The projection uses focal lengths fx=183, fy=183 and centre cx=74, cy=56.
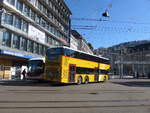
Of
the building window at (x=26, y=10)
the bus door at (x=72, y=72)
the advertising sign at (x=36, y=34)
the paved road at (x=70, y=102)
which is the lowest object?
the paved road at (x=70, y=102)

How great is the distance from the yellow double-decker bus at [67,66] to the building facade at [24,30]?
968 cm

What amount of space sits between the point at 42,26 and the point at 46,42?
489cm

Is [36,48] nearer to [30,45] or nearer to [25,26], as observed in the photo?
[30,45]

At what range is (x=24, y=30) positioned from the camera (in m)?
34.1

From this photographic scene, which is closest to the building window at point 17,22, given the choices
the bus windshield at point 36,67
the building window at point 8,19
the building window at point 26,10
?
the building window at point 8,19

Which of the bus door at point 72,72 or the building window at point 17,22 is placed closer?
the bus door at point 72,72

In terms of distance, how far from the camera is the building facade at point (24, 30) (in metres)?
27.8

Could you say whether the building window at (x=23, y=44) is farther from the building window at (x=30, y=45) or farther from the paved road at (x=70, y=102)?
the paved road at (x=70, y=102)

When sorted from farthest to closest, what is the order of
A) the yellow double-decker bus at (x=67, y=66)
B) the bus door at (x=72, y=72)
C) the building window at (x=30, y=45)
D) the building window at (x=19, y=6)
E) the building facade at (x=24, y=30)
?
the building window at (x=30, y=45) → the building window at (x=19, y=6) → the building facade at (x=24, y=30) → the bus door at (x=72, y=72) → the yellow double-decker bus at (x=67, y=66)

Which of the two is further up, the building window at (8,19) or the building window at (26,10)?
the building window at (26,10)

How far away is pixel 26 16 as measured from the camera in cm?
3403

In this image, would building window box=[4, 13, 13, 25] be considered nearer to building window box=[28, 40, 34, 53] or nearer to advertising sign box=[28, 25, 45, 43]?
advertising sign box=[28, 25, 45, 43]

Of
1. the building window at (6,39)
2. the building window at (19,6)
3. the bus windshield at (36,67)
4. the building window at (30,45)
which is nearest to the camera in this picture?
the bus windshield at (36,67)

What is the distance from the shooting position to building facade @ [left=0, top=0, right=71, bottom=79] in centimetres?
2784
